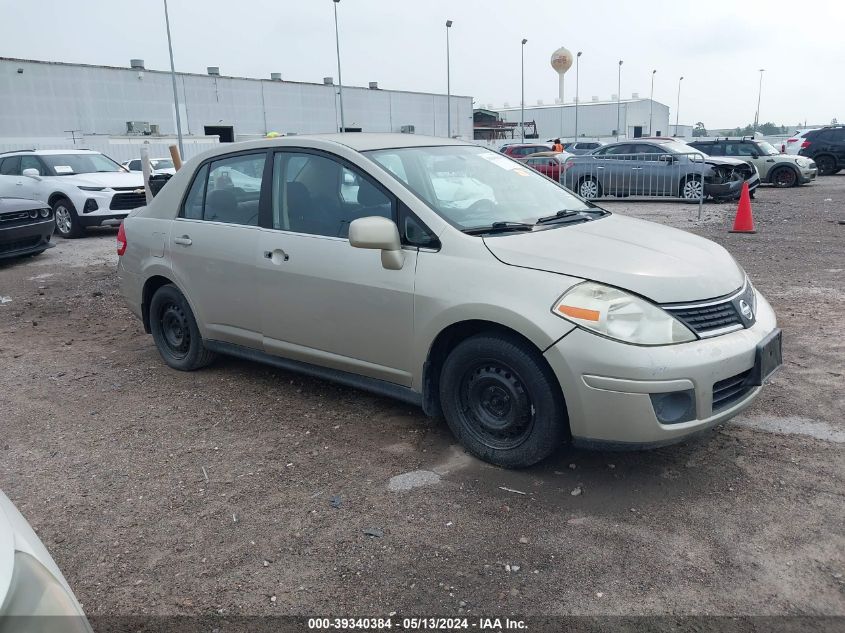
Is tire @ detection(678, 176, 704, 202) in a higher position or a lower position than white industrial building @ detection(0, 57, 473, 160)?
lower

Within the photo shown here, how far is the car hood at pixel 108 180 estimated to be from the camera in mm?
13250


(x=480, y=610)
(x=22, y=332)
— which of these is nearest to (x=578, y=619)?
(x=480, y=610)

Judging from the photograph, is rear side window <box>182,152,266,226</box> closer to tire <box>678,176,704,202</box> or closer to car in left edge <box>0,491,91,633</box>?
car in left edge <box>0,491,91,633</box>

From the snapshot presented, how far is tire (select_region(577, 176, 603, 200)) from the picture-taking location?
17406mm

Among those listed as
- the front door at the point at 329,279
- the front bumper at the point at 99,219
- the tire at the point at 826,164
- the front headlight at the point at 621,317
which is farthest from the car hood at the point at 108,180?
the tire at the point at 826,164

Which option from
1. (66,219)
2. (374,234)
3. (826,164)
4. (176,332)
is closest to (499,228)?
(374,234)

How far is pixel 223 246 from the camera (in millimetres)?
4750

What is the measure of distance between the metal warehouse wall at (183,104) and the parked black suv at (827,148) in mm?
33792

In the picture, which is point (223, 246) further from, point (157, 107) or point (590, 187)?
point (157, 107)

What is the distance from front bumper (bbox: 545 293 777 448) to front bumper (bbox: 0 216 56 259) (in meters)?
9.72

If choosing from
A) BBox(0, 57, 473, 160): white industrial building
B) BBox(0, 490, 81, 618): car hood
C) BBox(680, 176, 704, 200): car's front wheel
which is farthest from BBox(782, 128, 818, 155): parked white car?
BBox(0, 490, 81, 618): car hood

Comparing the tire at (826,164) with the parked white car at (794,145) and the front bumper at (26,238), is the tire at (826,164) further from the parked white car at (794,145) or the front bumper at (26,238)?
the front bumper at (26,238)

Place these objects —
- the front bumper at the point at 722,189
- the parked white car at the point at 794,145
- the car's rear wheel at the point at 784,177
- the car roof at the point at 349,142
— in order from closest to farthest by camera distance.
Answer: the car roof at the point at 349,142 < the front bumper at the point at 722,189 < the car's rear wheel at the point at 784,177 < the parked white car at the point at 794,145

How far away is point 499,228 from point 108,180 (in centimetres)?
1179
